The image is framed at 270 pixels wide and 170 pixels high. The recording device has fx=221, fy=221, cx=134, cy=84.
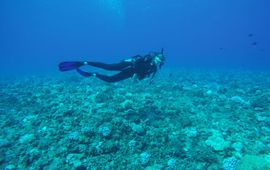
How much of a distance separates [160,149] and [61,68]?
561cm

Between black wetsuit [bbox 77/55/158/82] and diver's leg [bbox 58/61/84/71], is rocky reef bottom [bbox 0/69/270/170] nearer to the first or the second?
black wetsuit [bbox 77/55/158/82]

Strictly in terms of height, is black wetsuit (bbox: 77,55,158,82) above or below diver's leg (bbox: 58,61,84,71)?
below

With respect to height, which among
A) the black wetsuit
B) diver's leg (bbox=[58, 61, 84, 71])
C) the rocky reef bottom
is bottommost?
the rocky reef bottom

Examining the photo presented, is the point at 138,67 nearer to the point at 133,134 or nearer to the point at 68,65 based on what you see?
the point at 133,134

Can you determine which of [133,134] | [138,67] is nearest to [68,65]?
[138,67]

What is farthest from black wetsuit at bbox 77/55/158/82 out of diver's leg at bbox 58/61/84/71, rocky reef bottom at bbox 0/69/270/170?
diver's leg at bbox 58/61/84/71

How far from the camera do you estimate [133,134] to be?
Result: 23.2 ft

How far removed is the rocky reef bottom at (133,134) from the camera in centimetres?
607

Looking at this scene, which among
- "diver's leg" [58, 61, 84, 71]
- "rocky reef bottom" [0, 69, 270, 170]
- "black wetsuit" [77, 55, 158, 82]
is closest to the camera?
"rocky reef bottom" [0, 69, 270, 170]

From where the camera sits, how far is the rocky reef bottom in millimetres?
6070

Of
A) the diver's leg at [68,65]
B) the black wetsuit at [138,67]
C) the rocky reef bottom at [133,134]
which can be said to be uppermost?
the diver's leg at [68,65]

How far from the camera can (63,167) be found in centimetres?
584

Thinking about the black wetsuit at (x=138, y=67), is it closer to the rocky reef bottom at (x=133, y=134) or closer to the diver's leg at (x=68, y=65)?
the rocky reef bottom at (x=133, y=134)

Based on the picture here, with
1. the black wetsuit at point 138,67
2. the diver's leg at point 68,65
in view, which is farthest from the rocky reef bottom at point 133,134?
the diver's leg at point 68,65
